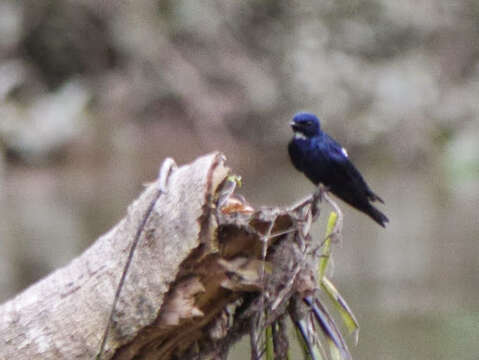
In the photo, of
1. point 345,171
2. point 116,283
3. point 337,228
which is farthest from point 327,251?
point 345,171

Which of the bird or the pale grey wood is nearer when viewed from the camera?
the pale grey wood

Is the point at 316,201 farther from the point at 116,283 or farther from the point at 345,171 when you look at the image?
the point at 345,171

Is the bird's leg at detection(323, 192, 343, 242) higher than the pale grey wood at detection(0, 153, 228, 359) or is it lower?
higher

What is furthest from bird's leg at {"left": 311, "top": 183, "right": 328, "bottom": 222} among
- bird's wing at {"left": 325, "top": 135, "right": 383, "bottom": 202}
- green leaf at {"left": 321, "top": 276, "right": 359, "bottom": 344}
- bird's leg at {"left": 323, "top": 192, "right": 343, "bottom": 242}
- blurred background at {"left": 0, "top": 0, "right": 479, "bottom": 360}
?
blurred background at {"left": 0, "top": 0, "right": 479, "bottom": 360}

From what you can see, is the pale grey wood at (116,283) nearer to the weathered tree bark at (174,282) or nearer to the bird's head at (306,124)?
the weathered tree bark at (174,282)

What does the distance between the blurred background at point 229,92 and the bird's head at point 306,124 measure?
6576mm

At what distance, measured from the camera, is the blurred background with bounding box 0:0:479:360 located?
12.9m

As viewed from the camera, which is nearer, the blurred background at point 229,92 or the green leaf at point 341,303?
the green leaf at point 341,303

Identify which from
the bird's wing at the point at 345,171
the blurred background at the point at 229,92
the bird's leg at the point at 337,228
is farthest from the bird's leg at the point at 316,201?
the blurred background at the point at 229,92

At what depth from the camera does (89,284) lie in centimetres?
263

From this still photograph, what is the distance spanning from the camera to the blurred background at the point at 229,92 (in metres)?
12.9

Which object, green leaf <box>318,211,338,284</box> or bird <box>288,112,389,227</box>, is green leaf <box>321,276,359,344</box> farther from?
bird <box>288,112,389,227</box>

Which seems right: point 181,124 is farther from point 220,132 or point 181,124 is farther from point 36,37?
point 36,37

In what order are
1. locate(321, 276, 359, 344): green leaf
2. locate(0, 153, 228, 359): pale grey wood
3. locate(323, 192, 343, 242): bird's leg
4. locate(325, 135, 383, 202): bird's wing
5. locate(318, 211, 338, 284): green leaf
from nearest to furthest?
locate(0, 153, 228, 359): pale grey wood < locate(323, 192, 343, 242): bird's leg < locate(318, 211, 338, 284): green leaf < locate(321, 276, 359, 344): green leaf < locate(325, 135, 383, 202): bird's wing
